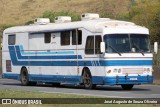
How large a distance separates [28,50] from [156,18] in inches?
845

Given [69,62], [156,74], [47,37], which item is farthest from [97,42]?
[156,74]

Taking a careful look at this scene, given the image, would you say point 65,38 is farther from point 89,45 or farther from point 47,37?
point 89,45

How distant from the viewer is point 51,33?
114 ft

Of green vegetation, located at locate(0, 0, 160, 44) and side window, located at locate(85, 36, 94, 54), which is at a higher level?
green vegetation, located at locate(0, 0, 160, 44)

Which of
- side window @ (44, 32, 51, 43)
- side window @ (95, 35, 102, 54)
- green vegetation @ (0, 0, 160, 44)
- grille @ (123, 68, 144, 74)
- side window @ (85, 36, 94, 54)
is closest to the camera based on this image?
grille @ (123, 68, 144, 74)

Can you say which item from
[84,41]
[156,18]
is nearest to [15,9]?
[156,18]

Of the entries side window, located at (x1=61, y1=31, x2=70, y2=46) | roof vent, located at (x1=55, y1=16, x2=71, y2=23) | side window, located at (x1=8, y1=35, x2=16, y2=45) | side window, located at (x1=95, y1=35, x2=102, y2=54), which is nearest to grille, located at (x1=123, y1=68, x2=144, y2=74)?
side window, located at (x1=95, y1=35, x2=102, y2=54)

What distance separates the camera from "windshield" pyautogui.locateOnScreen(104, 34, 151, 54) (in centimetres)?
3031

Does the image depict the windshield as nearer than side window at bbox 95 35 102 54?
Yes

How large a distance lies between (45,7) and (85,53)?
73884 millimetres

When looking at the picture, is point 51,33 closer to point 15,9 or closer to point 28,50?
point 28,50

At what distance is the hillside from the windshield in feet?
213

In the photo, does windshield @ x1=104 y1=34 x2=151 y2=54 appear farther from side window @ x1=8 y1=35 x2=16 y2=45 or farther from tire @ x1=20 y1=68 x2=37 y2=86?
side window @ x1=8 y1=35 x2=16 y2=45

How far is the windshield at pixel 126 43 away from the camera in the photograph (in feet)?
99.5
